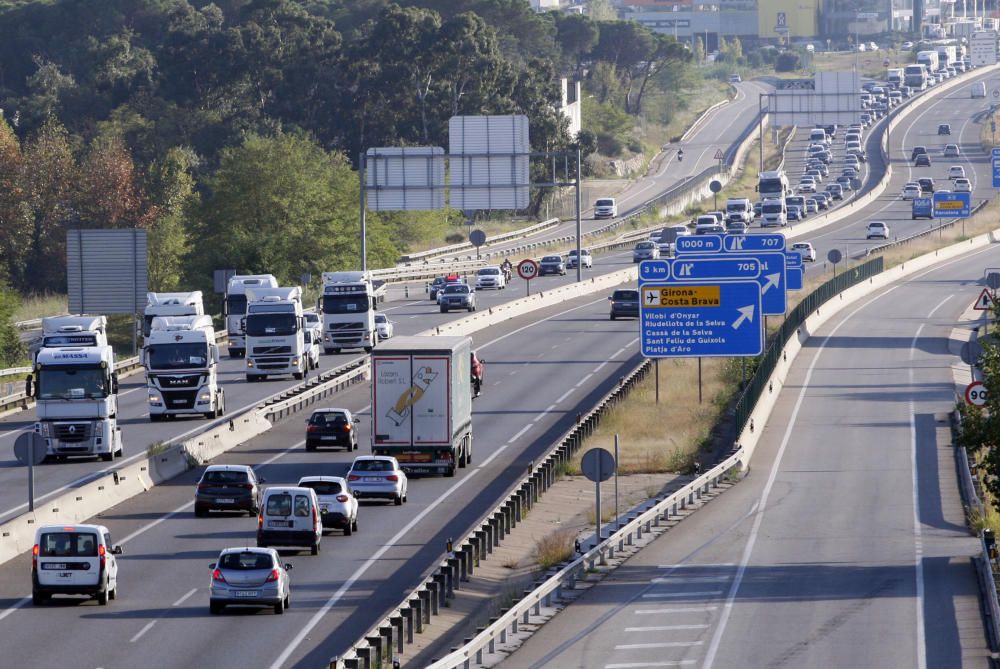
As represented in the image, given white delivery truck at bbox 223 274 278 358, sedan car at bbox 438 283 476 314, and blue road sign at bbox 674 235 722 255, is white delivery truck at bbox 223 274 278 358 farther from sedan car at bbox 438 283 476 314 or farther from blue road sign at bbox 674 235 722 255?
blue road sign at bbox 674 235 722 255

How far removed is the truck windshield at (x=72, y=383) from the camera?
4566cm

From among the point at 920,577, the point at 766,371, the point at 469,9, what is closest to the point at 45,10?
the point at 469,9

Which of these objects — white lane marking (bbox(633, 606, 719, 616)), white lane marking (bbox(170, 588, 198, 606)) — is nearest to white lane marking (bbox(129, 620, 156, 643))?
white lane marking (bbox(170, 588, 198, 606))

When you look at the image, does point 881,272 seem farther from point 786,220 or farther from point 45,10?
point 45,10

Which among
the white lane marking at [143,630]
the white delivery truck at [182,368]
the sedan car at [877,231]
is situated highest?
the sedan car at [877,231]

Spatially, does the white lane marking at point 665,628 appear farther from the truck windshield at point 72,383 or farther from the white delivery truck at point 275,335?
the white delivery truck at point 275,335

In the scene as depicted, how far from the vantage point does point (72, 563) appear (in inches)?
1153

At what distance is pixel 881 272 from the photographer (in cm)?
10375

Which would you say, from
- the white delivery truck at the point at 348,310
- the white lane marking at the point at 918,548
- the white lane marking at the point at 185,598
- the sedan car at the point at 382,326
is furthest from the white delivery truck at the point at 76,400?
the sedan car at the point at 382,326

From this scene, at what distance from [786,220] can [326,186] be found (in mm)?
40521

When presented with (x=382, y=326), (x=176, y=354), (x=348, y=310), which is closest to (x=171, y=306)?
(x=348, y=310)

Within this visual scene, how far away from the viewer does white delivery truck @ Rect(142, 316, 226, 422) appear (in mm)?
52250

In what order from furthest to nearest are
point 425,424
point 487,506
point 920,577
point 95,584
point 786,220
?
point 786,220 < point 425,424 < point 487,506 < point 920,577 < point 95,584

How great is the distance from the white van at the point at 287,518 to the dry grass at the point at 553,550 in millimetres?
4403
